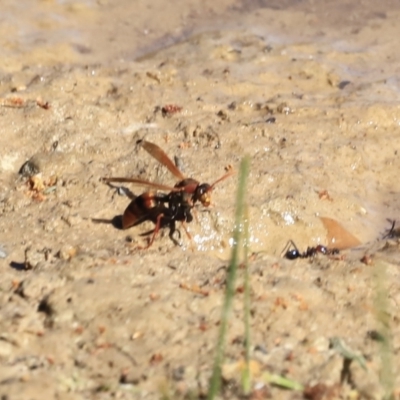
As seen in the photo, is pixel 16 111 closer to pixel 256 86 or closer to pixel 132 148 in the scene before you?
pixel 132 148

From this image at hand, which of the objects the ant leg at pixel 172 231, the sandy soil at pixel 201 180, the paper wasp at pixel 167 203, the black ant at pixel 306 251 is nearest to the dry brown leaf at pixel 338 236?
the sandy soil at pixel 201 180

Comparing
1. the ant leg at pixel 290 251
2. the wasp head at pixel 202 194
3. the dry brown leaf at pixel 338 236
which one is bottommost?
the ant leg at pixel 290 251

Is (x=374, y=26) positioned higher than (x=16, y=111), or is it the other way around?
(x=374, y=26)

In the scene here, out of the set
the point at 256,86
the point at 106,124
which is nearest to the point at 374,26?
the point at 256,86

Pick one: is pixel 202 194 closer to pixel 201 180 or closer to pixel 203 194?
pixel 203 194

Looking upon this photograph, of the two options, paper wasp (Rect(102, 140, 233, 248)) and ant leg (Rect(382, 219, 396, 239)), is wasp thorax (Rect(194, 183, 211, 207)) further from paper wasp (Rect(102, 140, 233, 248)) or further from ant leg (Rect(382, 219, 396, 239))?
ant leg (Rect(382, 219, 396, 239))

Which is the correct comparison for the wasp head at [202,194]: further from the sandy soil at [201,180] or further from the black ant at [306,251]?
the black ant at [306,251]

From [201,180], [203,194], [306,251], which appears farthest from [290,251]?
[201,180]

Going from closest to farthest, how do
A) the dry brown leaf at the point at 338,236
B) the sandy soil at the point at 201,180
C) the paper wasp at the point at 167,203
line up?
the sandy soil at the point at 201,180
the paper wasp at the point at 167,203
the dry brown leaf at the point at 338,236
